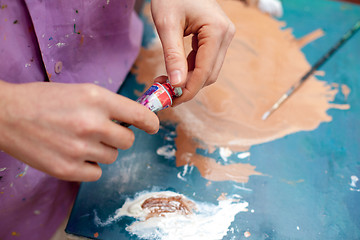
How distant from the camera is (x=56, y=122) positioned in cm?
42

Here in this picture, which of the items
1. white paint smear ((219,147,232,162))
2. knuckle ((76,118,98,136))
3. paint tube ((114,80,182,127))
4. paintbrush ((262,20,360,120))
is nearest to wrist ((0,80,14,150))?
knuckle ((76,118,98,136))

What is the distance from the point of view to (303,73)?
955 millimetres

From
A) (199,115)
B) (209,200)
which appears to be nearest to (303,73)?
(199,115)

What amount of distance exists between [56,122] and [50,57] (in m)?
0.27

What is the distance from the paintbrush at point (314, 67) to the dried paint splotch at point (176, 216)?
345 millimetres

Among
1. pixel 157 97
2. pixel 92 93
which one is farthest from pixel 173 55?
pixel 92 93

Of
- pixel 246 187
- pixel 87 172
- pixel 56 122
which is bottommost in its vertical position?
pixel 246 187

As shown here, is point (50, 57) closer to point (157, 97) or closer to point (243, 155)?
point (157, 97)

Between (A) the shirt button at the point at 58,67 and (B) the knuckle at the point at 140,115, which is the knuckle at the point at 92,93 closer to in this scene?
(B) the knuckle at the point at 140,115

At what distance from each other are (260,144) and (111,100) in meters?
0.50

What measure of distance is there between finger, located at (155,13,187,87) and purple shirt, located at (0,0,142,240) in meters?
0.21

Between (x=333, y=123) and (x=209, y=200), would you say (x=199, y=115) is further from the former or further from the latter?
(x=333, y=123)

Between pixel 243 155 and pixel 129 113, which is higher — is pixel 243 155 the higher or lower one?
the lower one

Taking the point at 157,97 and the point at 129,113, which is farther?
the point at 157,97
